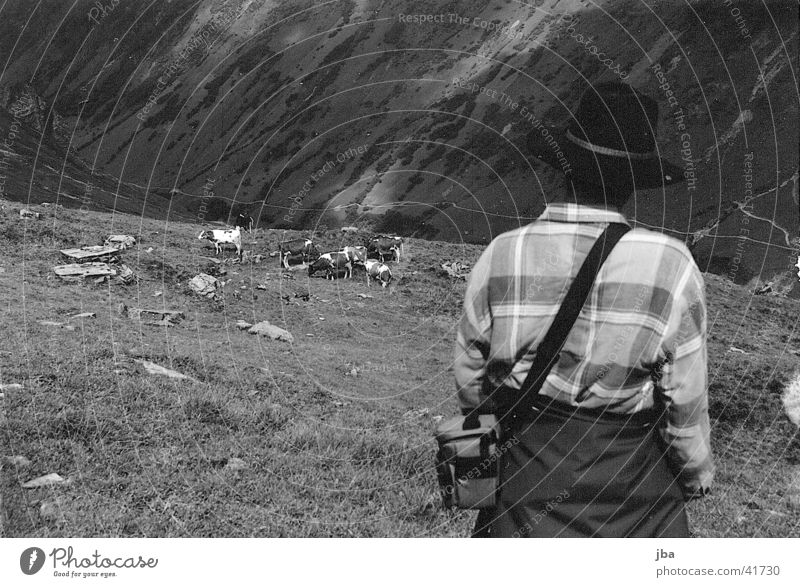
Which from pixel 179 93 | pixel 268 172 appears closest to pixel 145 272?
pixel 179 93

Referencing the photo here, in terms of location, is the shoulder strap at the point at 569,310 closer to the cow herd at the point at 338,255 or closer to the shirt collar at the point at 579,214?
the shirt collar at the point at 579,214

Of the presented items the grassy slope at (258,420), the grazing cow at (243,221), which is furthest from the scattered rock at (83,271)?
the grazing cow at (243,221)

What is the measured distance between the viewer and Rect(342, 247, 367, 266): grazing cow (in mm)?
12328

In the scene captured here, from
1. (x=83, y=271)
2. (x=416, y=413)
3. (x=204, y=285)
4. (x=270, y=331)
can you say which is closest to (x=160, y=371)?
(x=270, y=331)

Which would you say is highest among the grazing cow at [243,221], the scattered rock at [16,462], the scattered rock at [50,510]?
the grazing cow at [243,221]

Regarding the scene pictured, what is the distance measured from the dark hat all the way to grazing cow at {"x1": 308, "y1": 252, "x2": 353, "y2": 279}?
9.12 metres

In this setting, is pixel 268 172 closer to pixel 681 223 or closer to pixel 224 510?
pixel 681 223

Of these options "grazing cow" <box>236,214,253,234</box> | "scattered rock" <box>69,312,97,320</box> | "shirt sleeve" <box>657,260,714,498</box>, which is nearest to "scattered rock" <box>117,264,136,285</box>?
"scattered rock" <box>69,312,97,320</box>

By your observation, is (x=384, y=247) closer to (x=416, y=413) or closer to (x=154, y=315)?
(x=154, y=315)

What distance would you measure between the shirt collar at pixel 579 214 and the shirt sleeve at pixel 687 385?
0.41m

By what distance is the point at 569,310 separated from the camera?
3.04 metres

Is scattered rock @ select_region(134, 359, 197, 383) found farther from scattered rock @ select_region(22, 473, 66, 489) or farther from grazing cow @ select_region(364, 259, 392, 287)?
grazing cow @ select_region(364, 259, 392, 287)

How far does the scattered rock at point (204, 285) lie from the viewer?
10247mm

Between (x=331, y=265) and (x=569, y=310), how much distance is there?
1014 centimetres
